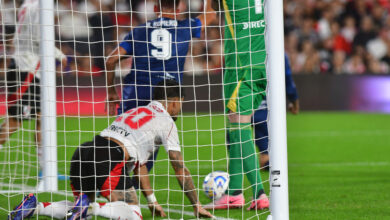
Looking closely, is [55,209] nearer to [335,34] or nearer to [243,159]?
[243,159]

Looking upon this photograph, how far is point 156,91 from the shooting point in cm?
487

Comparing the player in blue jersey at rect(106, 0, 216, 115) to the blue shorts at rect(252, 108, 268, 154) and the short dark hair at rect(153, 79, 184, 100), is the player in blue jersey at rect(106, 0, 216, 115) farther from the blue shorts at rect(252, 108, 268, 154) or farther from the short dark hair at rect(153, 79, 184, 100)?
the blue shorts at rect(252, 108, 268, 154)

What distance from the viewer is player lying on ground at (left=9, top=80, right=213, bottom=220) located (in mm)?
4570

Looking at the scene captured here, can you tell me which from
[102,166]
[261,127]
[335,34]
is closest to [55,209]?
[102,166]

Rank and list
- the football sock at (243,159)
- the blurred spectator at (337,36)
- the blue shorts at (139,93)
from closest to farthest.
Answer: the football sock at (243,159)
the blue shorts at (139,93)
the blurred spectator at (337,36)

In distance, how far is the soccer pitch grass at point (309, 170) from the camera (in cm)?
505

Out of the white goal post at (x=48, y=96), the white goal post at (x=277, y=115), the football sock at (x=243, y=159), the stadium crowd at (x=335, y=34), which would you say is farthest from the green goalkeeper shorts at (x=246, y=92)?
the stadium crowd at (x=335, y=34)

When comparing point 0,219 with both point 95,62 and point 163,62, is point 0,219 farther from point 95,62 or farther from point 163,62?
point 95,62

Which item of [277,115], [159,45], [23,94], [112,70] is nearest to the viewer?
[277,115]

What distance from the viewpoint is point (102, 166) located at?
15.1ft

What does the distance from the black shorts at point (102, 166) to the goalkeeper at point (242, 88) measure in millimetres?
855

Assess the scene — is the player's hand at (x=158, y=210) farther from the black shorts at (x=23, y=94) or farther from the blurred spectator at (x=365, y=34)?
the blurred spectator at (x=365, y=34)

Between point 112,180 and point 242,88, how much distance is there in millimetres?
1339

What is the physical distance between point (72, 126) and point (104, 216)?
9.07 metres
